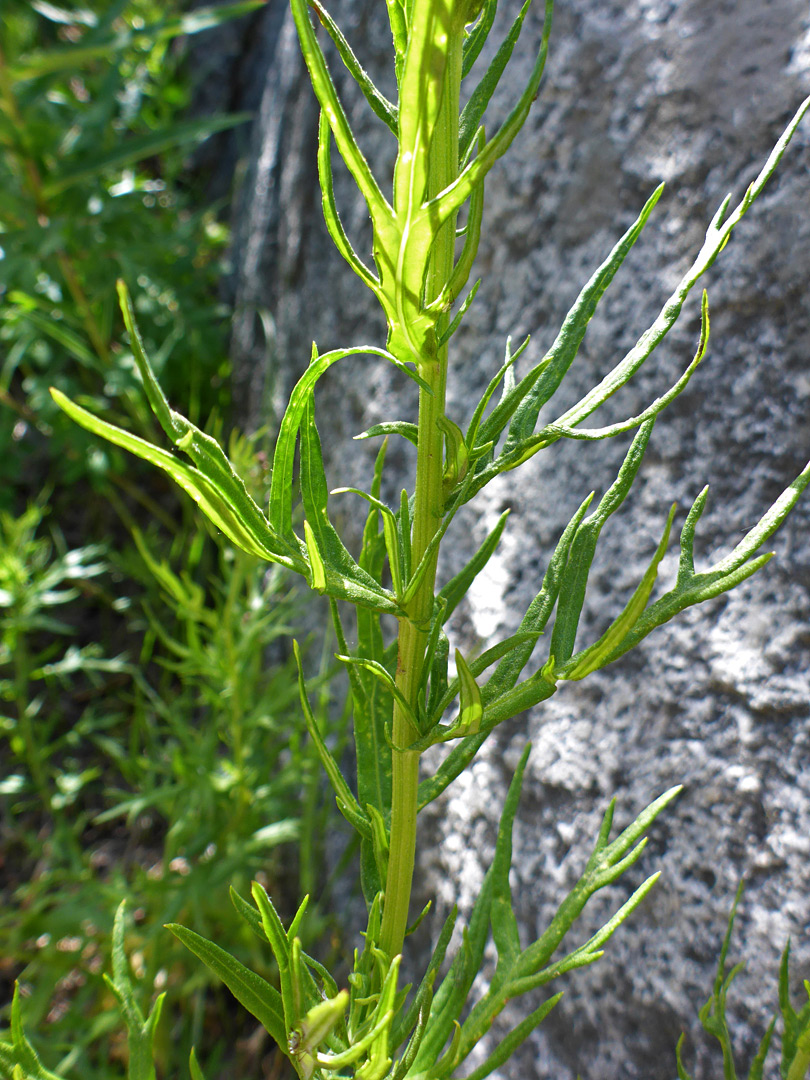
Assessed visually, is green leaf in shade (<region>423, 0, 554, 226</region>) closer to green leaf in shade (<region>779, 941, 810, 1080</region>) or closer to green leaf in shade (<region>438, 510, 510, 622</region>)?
green leaf in shade (<region>438, 510, 510, 622</region>)

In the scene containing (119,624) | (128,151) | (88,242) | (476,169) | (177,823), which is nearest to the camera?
(476,169)

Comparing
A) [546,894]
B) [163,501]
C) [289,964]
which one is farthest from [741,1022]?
[163,501]

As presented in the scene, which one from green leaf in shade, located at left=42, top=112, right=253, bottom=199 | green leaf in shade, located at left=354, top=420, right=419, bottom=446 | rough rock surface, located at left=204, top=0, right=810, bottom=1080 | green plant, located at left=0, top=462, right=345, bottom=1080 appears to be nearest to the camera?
green leaf in shade, located at left=354, top=420, right=419, bottom=446

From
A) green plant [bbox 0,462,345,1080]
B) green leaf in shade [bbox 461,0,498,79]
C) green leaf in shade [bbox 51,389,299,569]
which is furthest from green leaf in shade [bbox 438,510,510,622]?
green plant [bbox 0,462,345,1080]

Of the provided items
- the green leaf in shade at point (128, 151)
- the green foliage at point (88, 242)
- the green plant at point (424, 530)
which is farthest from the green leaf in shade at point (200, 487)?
the green leaf in shade at point (128, 151)

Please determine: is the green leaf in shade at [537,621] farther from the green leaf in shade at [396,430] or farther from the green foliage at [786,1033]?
the green foliage at [786,1033]

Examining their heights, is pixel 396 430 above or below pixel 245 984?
above

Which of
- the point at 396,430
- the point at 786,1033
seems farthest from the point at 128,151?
the point at 786,1033

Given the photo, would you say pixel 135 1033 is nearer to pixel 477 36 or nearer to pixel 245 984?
pixel 245 984
